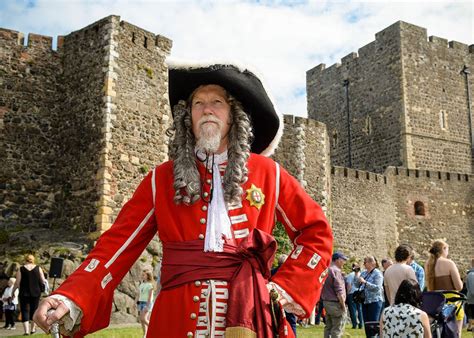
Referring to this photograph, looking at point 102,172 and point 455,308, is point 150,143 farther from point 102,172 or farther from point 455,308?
point 455,308

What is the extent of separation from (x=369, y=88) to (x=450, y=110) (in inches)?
178

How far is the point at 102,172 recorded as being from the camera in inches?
546

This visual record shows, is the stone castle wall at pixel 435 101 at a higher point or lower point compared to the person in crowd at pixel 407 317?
higher

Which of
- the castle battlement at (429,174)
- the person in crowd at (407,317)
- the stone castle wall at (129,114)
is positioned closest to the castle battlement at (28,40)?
A: the stone castle wall at (129,114)

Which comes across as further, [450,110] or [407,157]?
[450,110]

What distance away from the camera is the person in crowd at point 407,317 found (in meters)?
5.78

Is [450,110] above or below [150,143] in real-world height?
above

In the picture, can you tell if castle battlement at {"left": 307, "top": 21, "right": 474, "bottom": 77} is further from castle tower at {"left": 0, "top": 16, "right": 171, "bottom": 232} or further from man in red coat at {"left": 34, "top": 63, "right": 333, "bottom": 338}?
man in red coat at {"left": 34, "top": 63, "right": 333, "bottom": 338}

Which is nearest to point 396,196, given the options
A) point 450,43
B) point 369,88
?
point 369,88

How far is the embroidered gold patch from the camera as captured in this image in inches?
131

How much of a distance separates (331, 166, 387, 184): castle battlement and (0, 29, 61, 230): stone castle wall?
44.8ft

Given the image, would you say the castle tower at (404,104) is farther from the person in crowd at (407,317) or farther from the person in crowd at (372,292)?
the person in crowd at (407,317)

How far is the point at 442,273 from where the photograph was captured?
308 inches

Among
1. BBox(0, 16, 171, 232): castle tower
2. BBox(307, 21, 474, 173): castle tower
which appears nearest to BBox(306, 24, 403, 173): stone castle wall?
BBox(307, 21, 474, 173): castle tower
